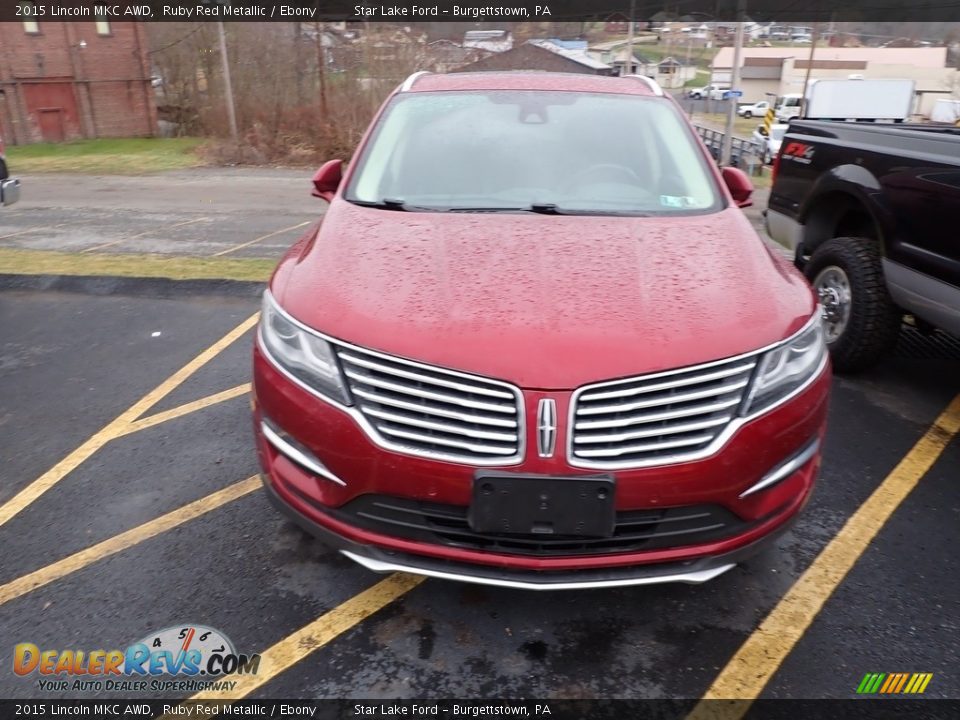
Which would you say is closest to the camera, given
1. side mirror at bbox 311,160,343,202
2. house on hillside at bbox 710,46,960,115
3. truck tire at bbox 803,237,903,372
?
side mirror at bbox 311,160,343,202

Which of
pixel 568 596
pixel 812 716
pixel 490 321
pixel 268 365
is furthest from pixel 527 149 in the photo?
pixel 812 716

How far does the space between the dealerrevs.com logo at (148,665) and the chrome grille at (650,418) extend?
1324 millimetres

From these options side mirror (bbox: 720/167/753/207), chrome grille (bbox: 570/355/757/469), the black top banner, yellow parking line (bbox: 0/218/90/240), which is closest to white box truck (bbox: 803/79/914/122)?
the black top banner

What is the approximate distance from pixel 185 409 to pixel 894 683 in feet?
11.7

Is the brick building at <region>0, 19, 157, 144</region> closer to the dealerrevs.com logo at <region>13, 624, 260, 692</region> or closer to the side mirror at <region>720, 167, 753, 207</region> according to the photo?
the side mirror at <region>720, 167, 753, 207</region>

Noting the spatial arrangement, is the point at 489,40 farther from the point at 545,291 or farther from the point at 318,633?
the point at 318,633

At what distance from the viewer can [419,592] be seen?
2705 mm

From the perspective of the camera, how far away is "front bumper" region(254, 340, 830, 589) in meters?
2.11

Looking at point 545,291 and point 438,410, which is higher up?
point 545,291

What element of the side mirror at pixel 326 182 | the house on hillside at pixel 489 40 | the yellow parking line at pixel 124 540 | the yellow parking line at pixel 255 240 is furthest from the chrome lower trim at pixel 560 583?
the house on hillside at pixel 489 40

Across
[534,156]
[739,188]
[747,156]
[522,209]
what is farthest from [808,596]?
[747,156]

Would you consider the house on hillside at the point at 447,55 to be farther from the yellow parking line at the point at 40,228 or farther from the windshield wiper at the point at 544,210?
the windshield wiper at the point at 544,210

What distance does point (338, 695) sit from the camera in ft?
7.41

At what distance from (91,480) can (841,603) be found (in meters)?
3.25
